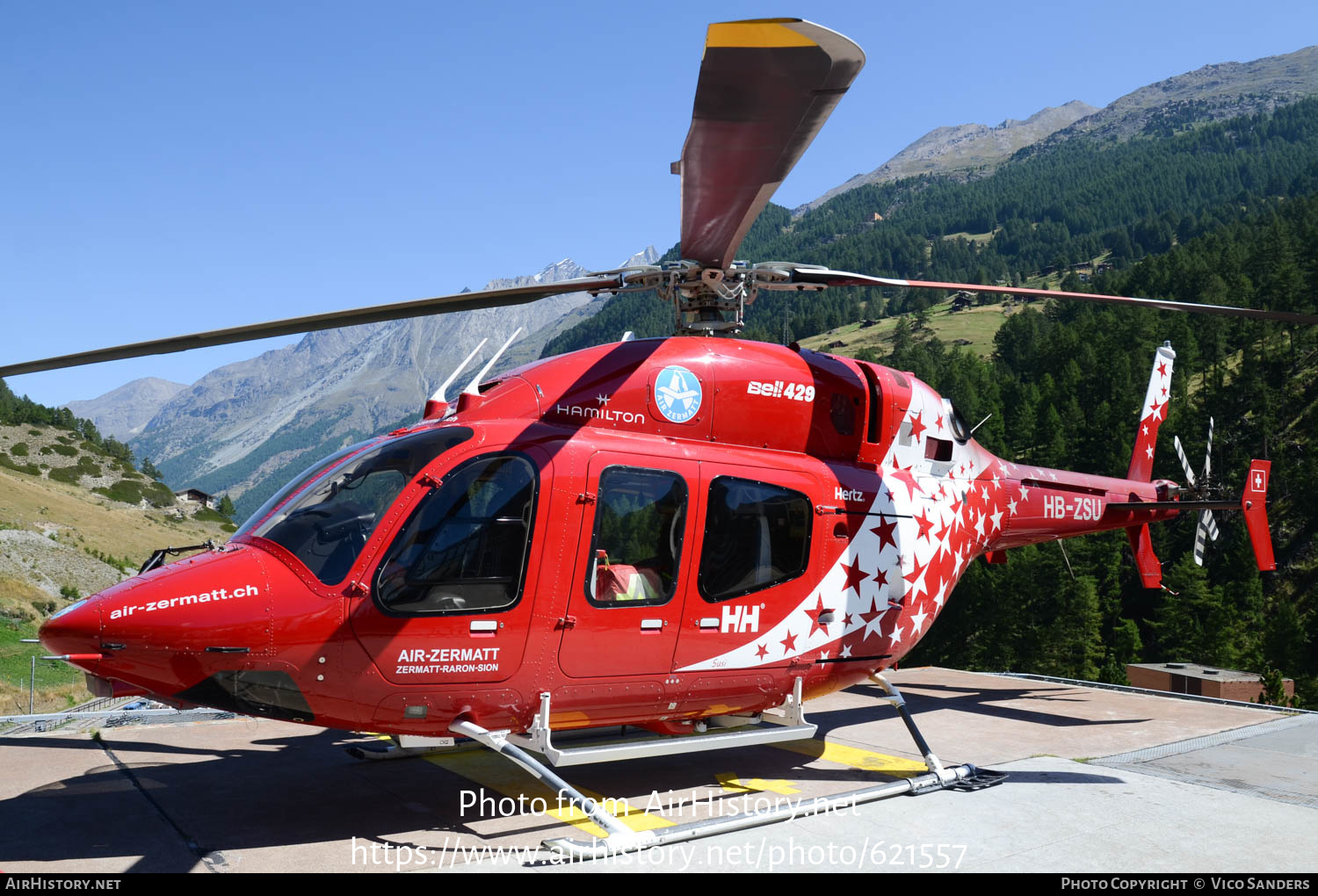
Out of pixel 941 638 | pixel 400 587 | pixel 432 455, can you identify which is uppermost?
pixel 432 455

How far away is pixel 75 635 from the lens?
605 cm

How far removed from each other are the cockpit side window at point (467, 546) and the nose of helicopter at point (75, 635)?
1.77 m

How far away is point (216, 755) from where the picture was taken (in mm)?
9148

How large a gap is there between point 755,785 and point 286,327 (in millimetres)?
5601

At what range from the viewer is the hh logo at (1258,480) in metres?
13.1

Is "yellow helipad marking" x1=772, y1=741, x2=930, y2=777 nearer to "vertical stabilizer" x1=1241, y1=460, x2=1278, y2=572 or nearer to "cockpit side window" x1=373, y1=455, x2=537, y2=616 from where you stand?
"cockpit side window" x1=373, y1=455, x2=537, y2=616

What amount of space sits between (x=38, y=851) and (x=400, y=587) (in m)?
2.87

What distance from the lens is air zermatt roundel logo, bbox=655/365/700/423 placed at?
827cm

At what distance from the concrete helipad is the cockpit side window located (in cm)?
175

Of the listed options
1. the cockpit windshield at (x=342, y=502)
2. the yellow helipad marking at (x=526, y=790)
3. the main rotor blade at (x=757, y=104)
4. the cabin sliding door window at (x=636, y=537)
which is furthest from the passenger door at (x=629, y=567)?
the main rotor blade at (x=757, y=104)

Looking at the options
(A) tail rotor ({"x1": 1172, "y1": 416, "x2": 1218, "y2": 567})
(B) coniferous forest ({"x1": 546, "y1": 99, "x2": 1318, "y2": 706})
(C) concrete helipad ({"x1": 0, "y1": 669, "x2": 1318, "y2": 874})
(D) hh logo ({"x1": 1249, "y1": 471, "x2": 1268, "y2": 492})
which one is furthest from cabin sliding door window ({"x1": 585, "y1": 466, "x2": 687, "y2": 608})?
(B) coniferous forest ({"x1": 546, "y1": 99, "x2": 1318, "y2": 706})

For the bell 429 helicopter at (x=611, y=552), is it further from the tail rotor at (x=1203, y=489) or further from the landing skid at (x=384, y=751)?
the tail rotor at (x=1203, y=489)

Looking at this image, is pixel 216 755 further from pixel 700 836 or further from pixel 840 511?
pixel 840 511
